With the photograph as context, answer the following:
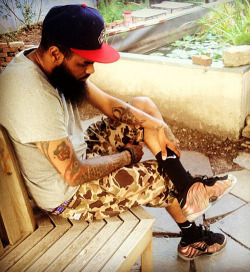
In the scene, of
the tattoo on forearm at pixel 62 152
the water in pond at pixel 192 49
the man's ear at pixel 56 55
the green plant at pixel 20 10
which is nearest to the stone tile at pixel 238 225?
the tattoo on forearm at pixel 62 152

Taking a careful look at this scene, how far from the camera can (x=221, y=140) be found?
3730 mm

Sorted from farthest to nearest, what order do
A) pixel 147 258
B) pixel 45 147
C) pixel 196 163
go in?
pixel 196 163
pixel 147 258
pixel 45 147

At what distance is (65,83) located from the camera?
74.2 inches

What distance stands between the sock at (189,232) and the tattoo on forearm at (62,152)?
103 centimetres

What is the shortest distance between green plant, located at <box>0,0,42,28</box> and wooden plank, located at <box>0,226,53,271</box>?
18.3 feet

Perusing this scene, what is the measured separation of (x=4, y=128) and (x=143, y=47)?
4.30 metres

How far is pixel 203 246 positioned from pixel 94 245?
0.99m

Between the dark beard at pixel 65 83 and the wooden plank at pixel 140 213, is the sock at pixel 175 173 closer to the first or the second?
the wooden plank at pixel 140 213

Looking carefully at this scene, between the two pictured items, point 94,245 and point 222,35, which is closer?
point 94,245

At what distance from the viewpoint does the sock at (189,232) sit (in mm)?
2225

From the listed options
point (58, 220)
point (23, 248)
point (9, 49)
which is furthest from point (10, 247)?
point (9, 49)

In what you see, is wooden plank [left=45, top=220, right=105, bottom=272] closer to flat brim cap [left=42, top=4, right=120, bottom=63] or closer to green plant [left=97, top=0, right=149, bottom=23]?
flat brim cap [left=42, top=4, right=120, bottom=63]

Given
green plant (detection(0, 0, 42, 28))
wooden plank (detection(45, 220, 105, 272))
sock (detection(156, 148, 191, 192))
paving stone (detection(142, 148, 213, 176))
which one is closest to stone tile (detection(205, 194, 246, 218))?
paving stone (detection(142, 148, 213, 176))

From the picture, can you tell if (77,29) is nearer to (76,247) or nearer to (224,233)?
(76,247)
